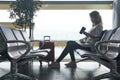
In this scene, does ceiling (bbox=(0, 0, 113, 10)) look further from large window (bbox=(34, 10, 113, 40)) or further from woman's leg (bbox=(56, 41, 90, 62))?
woman's leg (bbox=(56, 41, 90, 62))

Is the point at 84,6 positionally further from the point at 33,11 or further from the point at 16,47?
the point at 16,47

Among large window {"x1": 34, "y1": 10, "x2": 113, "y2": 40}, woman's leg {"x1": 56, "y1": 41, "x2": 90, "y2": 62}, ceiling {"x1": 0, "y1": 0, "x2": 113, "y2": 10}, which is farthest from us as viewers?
ceiling {"x1": 0, "y1": 0, "x2": 113, "y2": 10}

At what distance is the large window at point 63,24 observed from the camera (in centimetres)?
782

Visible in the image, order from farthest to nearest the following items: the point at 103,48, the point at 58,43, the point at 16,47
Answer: the point at 58,43 < the point at 103,48 < the point at 16,47

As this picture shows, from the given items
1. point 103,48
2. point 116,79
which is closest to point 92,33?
point 103,48

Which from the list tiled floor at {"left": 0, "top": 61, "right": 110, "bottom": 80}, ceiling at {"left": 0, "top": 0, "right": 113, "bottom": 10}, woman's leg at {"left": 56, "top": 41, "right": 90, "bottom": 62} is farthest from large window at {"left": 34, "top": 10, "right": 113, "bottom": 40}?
tiled floor at {"left": 0, "top": 61, "right": 110, "bottom": 80}

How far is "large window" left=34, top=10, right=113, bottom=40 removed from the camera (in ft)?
25.7

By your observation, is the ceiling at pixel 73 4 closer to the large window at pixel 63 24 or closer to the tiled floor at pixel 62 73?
the large window at pixel 63 24

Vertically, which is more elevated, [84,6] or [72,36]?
[84,6]

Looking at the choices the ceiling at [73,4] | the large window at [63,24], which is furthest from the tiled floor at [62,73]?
the ceiling at [73,4]

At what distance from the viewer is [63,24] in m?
7.92

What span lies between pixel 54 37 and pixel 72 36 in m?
0.53

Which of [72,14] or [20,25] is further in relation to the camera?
[72,14]

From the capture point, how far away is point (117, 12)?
7.50 meters
